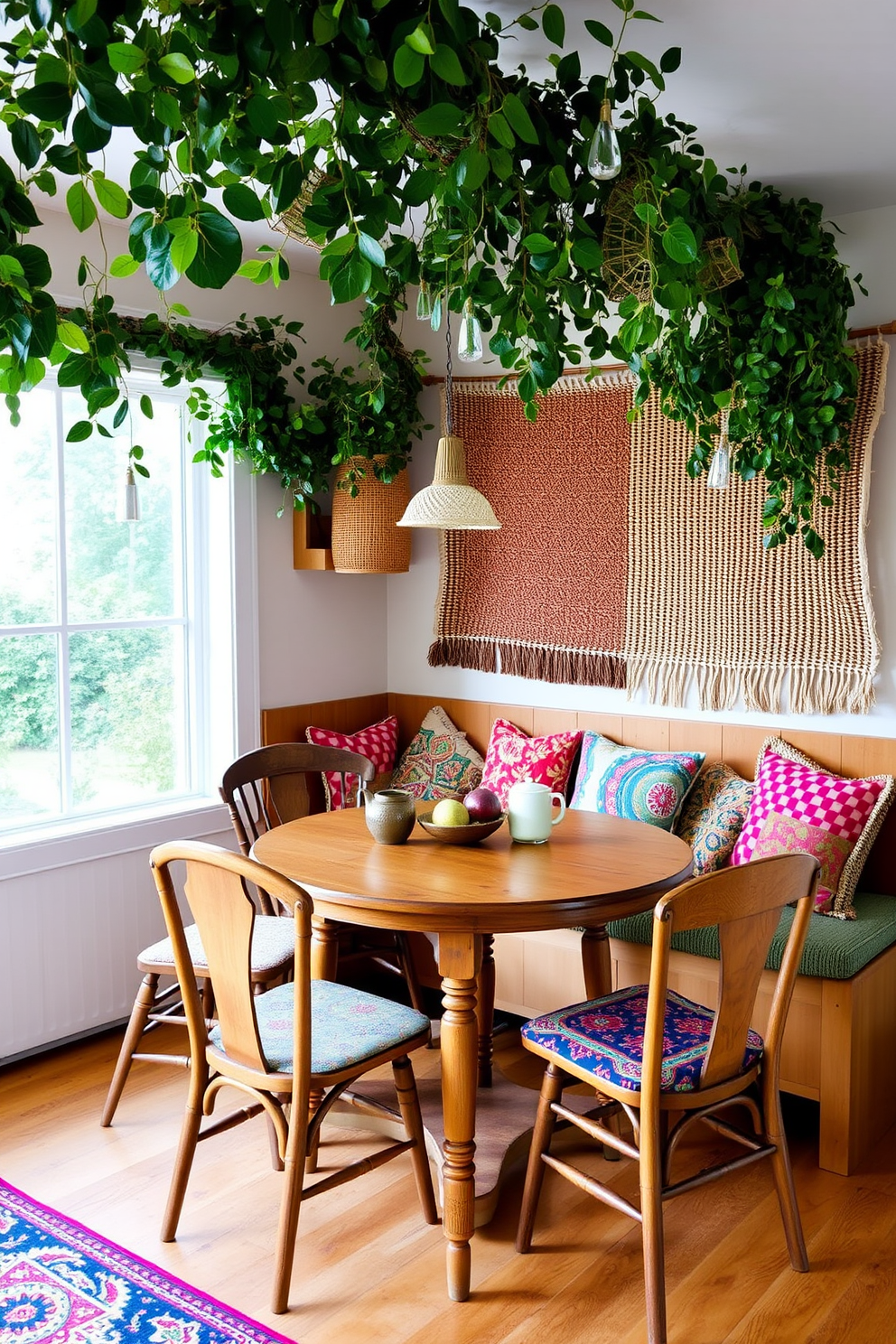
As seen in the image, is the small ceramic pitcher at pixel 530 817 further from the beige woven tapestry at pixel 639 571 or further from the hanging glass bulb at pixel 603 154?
the hanging glass bulb at pixel 603 154

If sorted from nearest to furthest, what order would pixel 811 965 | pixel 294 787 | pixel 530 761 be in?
1. pixel 811 965
2. pixel 294 787
3. pixel 530 761

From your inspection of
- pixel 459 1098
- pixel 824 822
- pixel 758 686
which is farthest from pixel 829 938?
pixel 459 1098

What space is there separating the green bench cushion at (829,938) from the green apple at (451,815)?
46 cm

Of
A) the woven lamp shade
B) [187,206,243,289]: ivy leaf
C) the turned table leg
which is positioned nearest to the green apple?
the turned table leg

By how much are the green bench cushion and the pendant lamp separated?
3.43 ft

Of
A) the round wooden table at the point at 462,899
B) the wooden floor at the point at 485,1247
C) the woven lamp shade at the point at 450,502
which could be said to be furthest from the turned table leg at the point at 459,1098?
the woven lamp shade at the point at 450,502

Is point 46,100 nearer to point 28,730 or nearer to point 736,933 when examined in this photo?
point 736,933

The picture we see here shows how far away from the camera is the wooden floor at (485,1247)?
2189 millimetres

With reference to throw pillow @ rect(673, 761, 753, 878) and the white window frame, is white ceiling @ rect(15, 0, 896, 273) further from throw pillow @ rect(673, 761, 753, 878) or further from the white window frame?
throw pillow @ rect(673, 761, 753, 878)

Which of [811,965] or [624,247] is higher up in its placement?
[624,247]

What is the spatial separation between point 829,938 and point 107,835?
207 cm

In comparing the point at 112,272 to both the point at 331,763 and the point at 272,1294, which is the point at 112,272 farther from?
the point at 331,763

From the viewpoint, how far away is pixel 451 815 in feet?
8.82

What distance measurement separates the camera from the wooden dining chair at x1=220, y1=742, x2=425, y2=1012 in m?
3.20
